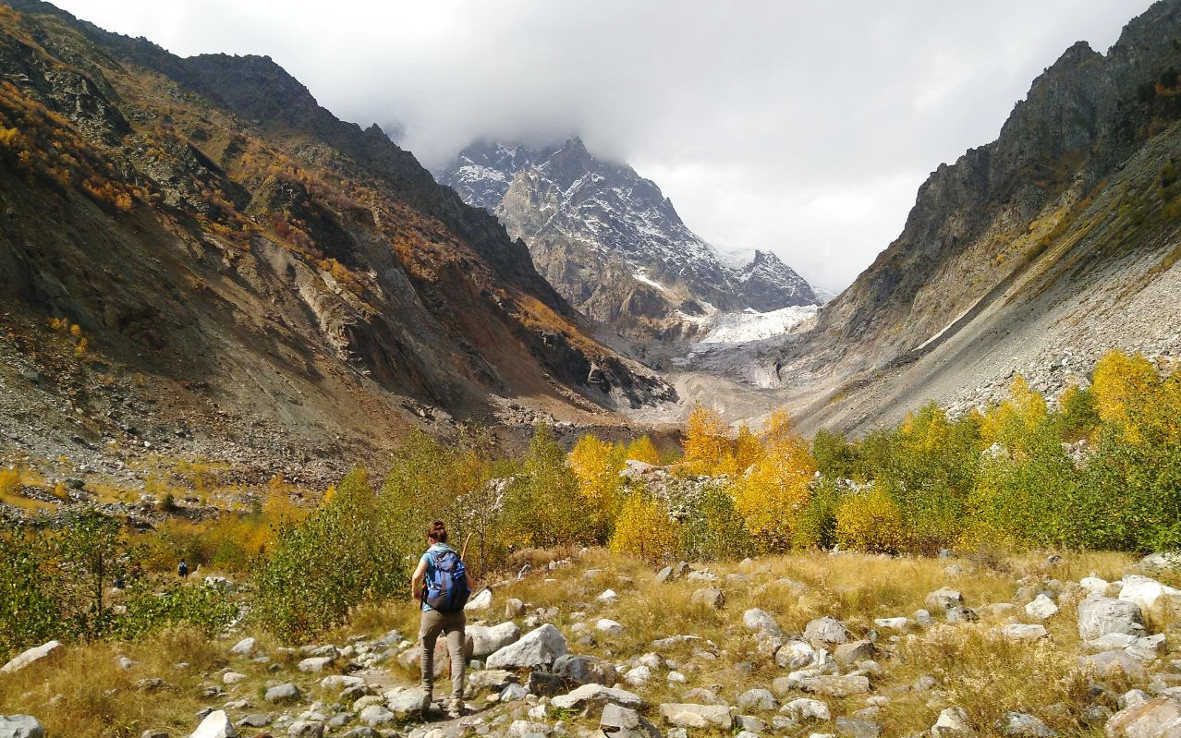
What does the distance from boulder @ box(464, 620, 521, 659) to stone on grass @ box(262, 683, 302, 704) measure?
2.88 m

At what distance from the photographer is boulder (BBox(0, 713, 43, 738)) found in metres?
7.05

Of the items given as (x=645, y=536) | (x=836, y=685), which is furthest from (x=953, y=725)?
(x=645, y=536)

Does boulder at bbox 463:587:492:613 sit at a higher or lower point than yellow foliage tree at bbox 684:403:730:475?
higher

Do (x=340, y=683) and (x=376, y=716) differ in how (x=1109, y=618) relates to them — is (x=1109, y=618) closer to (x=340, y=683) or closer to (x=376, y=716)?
(x=376, y=716)

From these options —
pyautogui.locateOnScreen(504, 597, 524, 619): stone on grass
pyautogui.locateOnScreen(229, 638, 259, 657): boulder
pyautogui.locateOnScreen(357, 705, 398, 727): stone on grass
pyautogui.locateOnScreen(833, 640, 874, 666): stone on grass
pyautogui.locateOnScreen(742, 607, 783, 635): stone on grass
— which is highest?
pyautogui.locateOnScreen(229, 638, 259, 657): boulder

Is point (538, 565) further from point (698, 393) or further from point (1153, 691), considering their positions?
point (698, 393)

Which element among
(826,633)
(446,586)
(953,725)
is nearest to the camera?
(953,725)

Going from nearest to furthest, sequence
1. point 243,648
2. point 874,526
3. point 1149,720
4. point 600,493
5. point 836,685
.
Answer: point 1149,720, point 836,685, point 243,648, point 874,526, point 600,493

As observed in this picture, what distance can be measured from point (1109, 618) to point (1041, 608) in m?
1.80

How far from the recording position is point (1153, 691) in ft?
21.7

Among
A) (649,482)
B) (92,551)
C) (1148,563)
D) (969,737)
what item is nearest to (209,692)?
(92,551)

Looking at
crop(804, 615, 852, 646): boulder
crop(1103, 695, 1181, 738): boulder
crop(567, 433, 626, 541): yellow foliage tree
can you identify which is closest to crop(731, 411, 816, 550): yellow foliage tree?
crop(567, 433, 626, 541): yellow foliage tree

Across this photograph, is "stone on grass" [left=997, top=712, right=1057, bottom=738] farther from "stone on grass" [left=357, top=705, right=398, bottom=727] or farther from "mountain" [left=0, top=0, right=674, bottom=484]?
"mountain" [left=0, top=0, right=674, bottom=484]

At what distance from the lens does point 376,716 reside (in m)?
8.72
